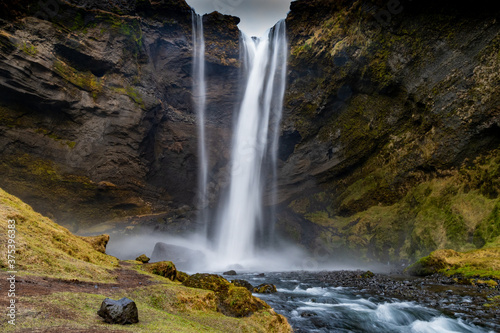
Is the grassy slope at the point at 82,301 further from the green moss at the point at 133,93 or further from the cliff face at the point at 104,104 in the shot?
the green moss at the point at 133,93

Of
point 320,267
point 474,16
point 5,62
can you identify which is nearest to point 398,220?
point 320,267

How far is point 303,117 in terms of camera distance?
1380 inches

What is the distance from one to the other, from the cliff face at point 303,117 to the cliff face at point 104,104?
0.48 ft

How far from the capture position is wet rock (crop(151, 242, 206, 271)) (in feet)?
80.8

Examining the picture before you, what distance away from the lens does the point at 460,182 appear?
77.0 ft

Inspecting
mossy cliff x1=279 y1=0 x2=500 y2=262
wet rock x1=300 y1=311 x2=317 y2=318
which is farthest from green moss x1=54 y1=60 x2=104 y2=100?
wet rock x1=300 y1=311 x2=317 y2=318

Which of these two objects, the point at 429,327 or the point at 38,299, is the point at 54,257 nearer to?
the point at 38,299

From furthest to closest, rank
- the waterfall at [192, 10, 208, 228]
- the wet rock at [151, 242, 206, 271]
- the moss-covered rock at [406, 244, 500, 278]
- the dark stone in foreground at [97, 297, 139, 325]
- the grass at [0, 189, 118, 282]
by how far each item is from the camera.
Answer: the waterfall at [192, 10, 208, 228], the wet rock at [151, 242, 206, 271], the moss-covered rock at [406, 244, 500, 278], the grass at [0, 189, 118, 282], the dark stone in foreground at [97, 297, 139, 325]

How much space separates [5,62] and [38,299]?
3198 centimetres

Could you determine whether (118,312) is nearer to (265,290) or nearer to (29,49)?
(265,290)

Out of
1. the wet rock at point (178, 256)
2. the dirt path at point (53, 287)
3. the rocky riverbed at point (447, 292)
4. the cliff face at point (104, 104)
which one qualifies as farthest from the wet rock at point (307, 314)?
the cliff face at point (104, 104)

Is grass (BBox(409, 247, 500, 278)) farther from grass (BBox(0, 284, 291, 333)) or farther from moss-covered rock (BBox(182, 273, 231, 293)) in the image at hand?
grass (BBox(0, 284, 291, 333))

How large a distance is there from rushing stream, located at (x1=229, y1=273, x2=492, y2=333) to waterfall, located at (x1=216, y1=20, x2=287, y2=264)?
20730mm

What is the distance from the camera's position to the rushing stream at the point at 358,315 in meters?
8.88
